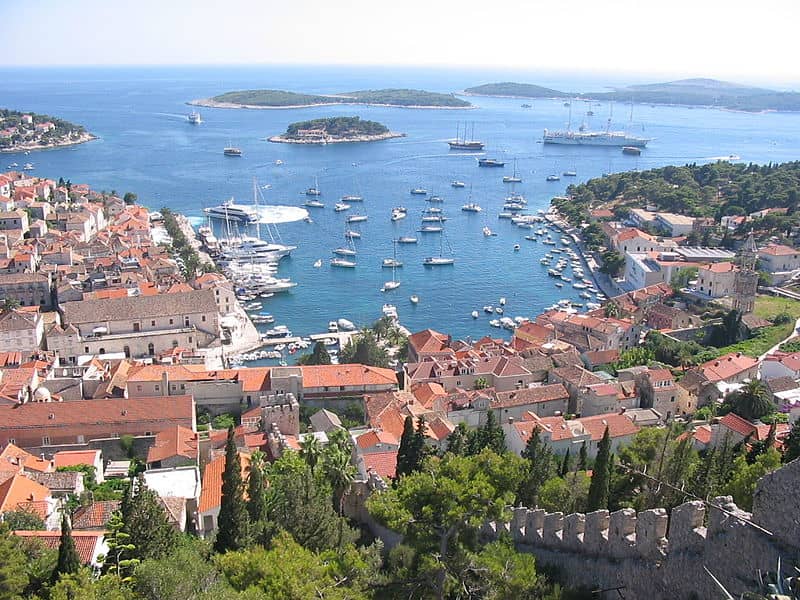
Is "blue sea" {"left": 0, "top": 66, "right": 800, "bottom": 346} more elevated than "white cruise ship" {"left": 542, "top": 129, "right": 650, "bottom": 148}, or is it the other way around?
"white cruise ship" {"left": 542, "top": 129, "right": 650, "bottom": 148}

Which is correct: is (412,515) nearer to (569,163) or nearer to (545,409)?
(545,409)

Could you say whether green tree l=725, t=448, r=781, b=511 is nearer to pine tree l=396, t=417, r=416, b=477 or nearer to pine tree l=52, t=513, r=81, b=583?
pine tree l=396, t=417, r=416, b=477

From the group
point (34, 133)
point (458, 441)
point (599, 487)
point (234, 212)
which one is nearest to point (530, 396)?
point (458, 441)

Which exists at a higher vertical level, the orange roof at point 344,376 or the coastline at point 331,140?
the coastline at point 331,140

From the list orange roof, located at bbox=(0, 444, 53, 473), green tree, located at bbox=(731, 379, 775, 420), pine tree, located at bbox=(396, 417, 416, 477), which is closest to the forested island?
green tree, located at bbox=(731, 379, 775, 420)

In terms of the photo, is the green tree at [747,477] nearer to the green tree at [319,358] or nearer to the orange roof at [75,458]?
the orange roof at [75,458]

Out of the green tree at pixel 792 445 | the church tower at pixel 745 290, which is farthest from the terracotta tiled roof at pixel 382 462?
the church tower at pixel 745 290
